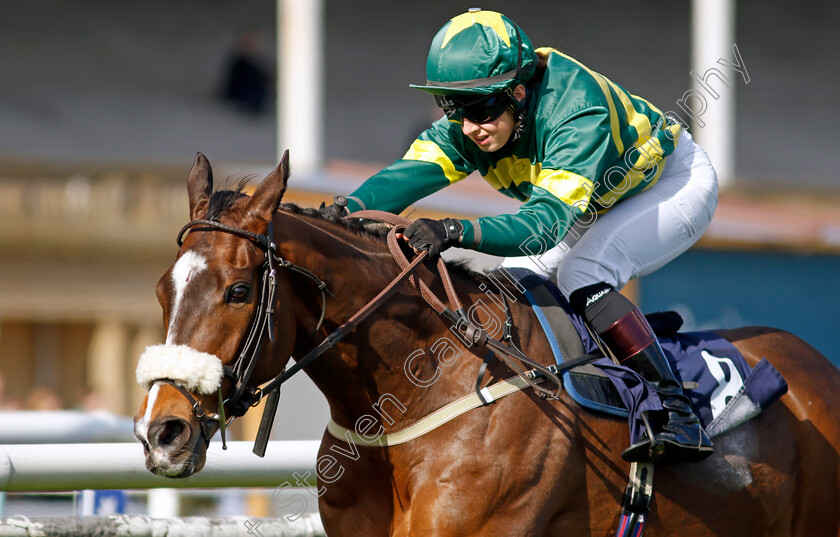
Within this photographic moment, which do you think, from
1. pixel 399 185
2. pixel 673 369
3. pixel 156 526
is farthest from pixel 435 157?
pixel 156 526

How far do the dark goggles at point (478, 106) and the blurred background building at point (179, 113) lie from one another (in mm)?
6789

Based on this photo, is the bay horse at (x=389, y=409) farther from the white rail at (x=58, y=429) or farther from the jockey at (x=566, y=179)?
the white rail at (x=58, y=429)

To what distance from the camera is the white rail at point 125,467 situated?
3.42 meters

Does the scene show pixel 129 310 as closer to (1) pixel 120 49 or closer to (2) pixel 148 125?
(2) pixel 148 125

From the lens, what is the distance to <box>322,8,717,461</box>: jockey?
9.75ft

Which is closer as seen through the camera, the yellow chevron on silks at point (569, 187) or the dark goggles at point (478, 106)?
the yellow chevron on silks at point (569, 187)

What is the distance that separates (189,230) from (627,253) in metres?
1.45

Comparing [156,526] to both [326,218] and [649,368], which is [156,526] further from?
[649,368]

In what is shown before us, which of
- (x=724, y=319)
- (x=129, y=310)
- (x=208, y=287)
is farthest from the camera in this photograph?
(x=129, y=310)

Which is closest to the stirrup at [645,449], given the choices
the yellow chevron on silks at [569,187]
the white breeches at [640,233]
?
the white breeches at [640,233]

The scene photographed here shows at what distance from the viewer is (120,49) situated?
13898 millimetres

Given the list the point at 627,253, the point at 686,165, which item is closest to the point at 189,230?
the point at 627,253

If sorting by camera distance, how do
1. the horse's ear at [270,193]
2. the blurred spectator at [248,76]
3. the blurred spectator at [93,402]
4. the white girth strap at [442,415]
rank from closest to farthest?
the horse's ear at [270,193] < the white girth strap at [442,415] < the blurred spectator at [93,402] < the blurred spectator at [248,76]

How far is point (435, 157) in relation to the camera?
3.58 meters
